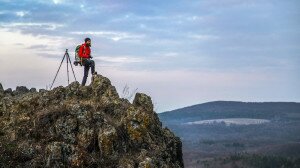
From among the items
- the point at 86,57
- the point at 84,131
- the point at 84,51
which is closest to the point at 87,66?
the point at 86,57

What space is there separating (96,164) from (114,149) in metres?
1.54

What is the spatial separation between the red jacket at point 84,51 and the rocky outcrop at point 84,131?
3.32 m

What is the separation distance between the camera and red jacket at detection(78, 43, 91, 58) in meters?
31.4

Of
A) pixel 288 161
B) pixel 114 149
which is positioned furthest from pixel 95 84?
pixel 288 161

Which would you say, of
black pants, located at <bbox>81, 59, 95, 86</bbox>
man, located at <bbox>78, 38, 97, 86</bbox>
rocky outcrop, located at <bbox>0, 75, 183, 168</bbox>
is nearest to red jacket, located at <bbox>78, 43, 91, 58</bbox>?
man, located at <bbox>78, 38, 97, 86</bbox>

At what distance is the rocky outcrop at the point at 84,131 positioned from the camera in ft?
75.2

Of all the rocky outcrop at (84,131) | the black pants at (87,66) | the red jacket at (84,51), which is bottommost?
the rocky outcrop at (84,131)

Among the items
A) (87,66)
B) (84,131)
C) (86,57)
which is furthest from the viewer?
(87,66)

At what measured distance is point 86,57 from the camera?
103 feet

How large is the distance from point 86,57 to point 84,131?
8.53m

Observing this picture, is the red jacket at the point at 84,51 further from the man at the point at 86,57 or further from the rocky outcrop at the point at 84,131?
the rocky outcrop at the point at 84,131

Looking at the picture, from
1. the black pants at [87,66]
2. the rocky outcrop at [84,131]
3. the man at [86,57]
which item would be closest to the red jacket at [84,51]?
the man at [86,57]

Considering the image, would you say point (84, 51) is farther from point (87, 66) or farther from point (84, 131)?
point (84, 131)

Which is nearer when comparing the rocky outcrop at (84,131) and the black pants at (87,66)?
the rocky outcrop at (84,131)
